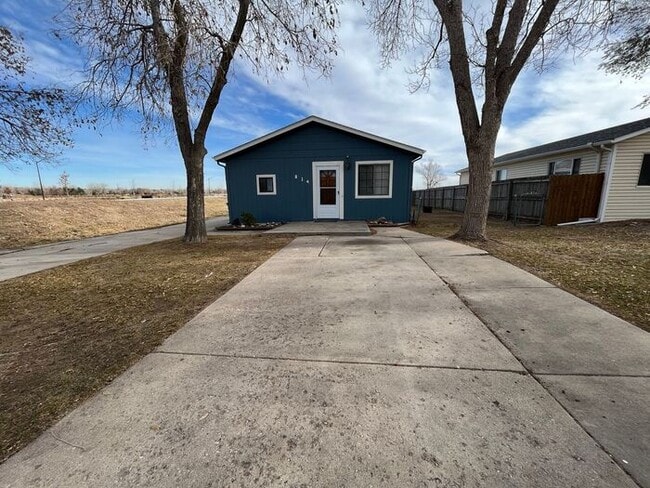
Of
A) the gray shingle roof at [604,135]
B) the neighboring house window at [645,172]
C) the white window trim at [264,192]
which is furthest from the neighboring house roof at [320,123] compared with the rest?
the neighboring house window at [645,172]

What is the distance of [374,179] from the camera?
1129 centimetres

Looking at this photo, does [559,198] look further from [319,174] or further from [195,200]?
[195,200]

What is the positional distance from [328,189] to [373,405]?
10296mm

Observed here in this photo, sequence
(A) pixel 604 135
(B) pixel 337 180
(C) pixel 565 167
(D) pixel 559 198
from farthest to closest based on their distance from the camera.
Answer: (C) pixel 565 167
(A) pixel 604 135
(B) pixel 337 180
(D) pixel 559 198

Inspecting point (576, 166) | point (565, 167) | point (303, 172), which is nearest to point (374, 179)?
point (303, 172)

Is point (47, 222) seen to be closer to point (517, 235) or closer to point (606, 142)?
point (517, 235)

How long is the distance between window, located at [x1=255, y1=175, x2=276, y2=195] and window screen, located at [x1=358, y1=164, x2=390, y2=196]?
3578mm

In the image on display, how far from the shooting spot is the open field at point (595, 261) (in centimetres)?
344

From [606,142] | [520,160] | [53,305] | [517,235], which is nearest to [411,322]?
[53,305]

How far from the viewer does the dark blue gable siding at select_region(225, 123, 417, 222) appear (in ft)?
36.3

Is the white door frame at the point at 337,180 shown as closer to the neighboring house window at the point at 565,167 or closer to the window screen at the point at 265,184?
the window screen at the point at 265,184

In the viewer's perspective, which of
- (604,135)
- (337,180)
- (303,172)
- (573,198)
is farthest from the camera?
(604,135)

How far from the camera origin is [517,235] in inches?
337

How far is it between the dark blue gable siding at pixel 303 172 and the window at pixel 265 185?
165 mm
